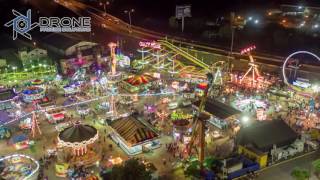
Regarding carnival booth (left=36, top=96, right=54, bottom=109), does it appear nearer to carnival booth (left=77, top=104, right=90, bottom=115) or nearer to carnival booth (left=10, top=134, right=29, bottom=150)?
carnival booth (left=77, top=104, right=90, bottom=115)

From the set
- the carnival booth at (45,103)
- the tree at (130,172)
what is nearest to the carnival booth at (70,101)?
the carnival booth at (45,103)

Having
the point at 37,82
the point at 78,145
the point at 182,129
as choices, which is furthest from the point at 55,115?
the point at 182,129

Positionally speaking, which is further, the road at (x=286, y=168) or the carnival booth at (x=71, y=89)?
the carnival booth at (x=71, y=89)

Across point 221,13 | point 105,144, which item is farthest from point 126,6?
point 105,144

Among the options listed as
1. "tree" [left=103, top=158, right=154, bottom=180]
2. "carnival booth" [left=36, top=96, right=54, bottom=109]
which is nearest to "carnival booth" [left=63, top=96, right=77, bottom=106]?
"carnival booth" [left=36, top=96, right=54, bottom=109]

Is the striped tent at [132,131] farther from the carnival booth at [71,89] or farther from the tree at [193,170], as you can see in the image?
the carnival booth at [71,89]
